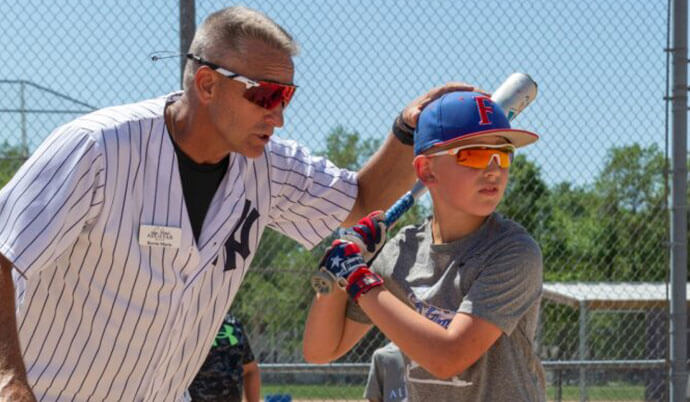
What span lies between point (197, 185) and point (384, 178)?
0.73 meters

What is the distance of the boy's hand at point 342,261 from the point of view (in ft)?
8.92

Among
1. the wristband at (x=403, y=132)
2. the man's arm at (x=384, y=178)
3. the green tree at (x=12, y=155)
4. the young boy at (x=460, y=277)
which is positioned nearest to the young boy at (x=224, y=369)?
the green tree at (x=12, y=155)

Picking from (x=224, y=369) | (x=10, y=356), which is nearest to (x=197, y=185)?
(x=10, y=356)

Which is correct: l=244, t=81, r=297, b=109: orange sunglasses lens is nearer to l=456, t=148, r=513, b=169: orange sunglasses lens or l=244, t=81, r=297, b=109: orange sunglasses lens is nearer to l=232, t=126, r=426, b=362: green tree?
l=456, t=148, r=513, b=169: orange sunglasses lens

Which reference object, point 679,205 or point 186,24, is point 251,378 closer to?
point 186,24

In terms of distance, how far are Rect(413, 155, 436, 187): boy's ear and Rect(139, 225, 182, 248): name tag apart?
2.27ft

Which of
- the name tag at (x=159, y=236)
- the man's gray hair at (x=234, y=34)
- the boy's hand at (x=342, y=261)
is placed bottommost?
the boy's hand at (x=342, y=261)

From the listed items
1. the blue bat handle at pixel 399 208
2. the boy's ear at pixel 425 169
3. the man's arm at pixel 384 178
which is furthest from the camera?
the man's arm at pixel 384 178

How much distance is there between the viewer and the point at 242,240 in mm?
3096

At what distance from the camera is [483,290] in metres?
2.63

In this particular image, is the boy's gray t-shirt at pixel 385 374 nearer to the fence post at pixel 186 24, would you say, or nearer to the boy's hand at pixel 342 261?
the fence post at pixel 186 24

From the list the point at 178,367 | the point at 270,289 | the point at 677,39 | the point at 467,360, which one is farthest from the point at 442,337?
the point at 270,289

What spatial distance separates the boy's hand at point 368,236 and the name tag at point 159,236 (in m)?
0.47

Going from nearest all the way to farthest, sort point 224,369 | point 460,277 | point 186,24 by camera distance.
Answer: point 460,277
point 186,24
point 224,369
